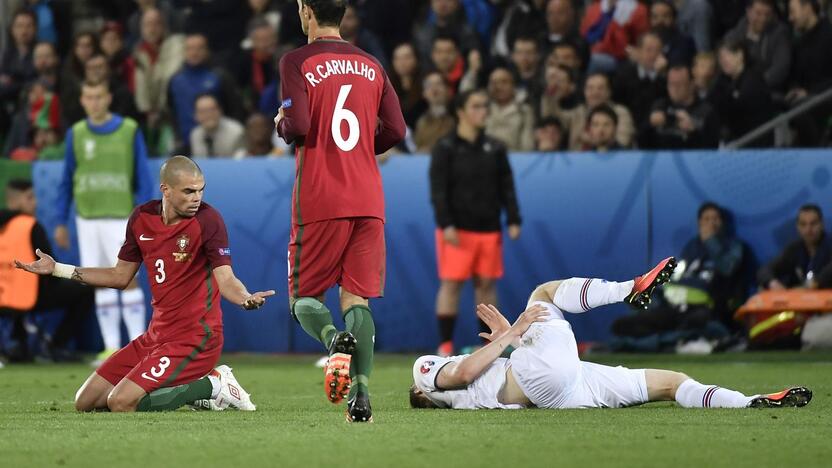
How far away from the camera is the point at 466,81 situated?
17.2m

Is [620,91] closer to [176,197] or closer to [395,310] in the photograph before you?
[395,310]

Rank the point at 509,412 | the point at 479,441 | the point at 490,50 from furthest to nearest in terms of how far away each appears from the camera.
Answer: the point at 490,50 → the point at 509,412 → the point at 479,441

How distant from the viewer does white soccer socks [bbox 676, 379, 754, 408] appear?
880cm

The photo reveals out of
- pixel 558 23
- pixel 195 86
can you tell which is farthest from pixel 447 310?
pixel 195 86

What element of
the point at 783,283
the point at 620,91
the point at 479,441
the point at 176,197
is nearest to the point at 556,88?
the point at 620,91

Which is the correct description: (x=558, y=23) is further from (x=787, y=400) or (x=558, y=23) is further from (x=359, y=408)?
(x=359, y=408)

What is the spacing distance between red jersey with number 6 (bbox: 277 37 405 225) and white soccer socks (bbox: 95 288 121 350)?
746cm

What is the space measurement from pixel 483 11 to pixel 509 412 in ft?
34.1

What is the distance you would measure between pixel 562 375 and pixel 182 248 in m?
2.25

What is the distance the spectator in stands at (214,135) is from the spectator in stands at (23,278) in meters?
1.85

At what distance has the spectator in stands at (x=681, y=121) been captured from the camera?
1567 cm

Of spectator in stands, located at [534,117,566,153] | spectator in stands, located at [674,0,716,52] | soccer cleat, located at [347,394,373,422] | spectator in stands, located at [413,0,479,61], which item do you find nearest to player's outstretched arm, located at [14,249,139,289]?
soccer cleat, located at [347,394,373,422]

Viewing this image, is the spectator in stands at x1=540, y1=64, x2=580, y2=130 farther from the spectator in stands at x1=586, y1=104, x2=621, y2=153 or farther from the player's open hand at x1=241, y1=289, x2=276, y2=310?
the player's open hand at x1=241, y1=289, x2=276, y2=310

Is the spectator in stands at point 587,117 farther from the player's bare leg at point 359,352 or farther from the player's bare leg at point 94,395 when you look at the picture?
the player's bare leg at point 359,352
